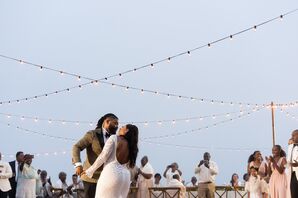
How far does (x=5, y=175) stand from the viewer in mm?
11992

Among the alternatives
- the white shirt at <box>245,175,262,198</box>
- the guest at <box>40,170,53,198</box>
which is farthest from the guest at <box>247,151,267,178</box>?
the guest at <box>40,170,53,198</box>

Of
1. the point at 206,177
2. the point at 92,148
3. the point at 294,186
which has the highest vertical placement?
the point at 206,177

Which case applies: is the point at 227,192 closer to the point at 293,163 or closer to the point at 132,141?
the point at 293,163

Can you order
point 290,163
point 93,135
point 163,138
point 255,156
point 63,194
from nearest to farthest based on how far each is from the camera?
point 93,135 → point 290,163 → point 255,156 → point 63,194 → point 163,138

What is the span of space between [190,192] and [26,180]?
4959 millimetres

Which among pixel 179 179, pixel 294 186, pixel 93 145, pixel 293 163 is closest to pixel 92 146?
pixel 93 145

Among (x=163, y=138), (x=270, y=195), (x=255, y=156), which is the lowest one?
(x=270, y=195)

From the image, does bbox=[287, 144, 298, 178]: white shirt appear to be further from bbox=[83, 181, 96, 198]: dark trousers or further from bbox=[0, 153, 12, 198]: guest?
bbox=[0, 153, 12, 198]: guest

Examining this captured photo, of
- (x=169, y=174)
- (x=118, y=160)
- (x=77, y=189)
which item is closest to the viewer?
(x=118, y=160)

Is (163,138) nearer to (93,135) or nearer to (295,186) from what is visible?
(295,186)

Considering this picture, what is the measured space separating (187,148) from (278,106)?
577 centimetres

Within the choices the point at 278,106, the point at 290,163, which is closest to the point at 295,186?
the point at 290,163

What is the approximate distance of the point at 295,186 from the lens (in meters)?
10.0

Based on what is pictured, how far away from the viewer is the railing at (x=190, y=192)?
14219 millimetres
